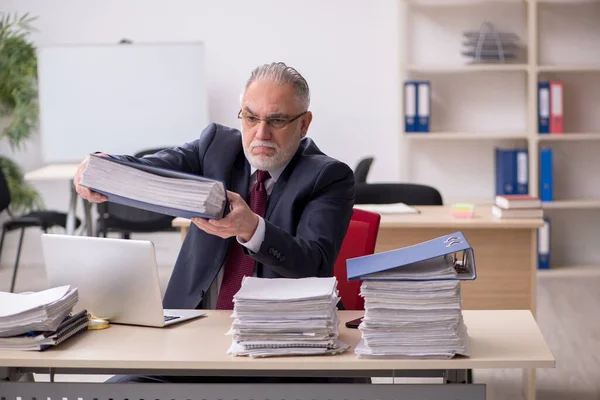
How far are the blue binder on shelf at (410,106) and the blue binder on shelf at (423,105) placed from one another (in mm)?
28

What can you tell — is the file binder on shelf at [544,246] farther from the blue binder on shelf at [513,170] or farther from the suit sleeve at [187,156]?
the suit sleeve at [187,156]

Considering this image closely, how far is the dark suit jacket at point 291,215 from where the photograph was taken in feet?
7.91

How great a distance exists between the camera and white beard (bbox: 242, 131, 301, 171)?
2.46 meters

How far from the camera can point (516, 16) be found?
21.6 ft

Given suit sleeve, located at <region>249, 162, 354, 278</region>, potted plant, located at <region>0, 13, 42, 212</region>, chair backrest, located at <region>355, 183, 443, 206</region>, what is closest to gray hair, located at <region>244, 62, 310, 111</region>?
suit sleeve, located at <region>249, 162, 354, 278</region>

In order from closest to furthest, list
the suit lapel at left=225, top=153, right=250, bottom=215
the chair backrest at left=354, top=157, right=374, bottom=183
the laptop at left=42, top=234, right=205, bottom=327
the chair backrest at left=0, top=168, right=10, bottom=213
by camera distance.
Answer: the laptop at left=42, top=234, right=205, bottom=327 → the suit lapel at left=225, top=153, right=250, bottom=215 → the chair backrest at left=354, top=157, right=374, bottom=183 → the chair backrest at left=0, top=168, right=10, bottom=213

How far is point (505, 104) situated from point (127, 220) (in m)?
2.93

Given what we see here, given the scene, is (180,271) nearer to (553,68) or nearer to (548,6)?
(553,68)

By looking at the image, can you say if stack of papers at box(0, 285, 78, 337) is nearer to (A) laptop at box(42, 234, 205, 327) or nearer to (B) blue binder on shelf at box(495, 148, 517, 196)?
(A) laptop at box(42, 234, 205, 327)

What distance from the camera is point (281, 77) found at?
2451 mm

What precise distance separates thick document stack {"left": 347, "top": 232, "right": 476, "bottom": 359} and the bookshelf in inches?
183

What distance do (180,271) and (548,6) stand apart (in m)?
4.85

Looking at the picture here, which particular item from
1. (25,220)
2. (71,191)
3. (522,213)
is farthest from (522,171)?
(25,220)

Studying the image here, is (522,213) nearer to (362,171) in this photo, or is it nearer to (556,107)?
(362,171)
